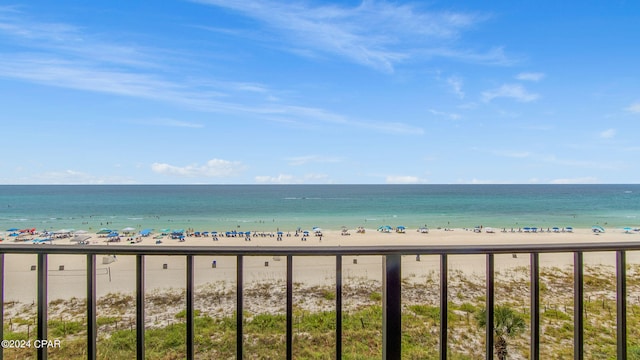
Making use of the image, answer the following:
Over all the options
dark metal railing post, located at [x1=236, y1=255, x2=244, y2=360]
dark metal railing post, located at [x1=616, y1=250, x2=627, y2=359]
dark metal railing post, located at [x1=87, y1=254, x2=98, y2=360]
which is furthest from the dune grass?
dark metal railing post, located at [x1=236, y1=255, x2=244, y2=360]

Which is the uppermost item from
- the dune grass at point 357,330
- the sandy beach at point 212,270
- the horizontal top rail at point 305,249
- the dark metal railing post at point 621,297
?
the horizontal top rail at point 305,249

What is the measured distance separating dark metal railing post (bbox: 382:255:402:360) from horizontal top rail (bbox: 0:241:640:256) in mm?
61

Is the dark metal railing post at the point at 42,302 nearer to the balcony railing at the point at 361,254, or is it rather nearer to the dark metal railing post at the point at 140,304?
the balcony railing at the point at 361,254

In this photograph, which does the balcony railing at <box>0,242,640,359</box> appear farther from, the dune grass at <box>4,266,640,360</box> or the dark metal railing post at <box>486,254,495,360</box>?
the dune grass at <box>4,266,640,360</box>

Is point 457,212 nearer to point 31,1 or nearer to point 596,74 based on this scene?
point 596,74

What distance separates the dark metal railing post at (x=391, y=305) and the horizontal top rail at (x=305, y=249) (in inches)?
2.4

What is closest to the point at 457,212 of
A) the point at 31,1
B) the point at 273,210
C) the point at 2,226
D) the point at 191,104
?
the point at 273,210

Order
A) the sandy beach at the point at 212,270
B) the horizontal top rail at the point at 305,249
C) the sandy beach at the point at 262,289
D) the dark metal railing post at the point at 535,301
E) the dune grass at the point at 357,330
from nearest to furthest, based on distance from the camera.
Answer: the horizontal top rail at the point at 305,249 < the dark metal railing post at the point at 535,301 < the dune grass at the point at 357,330 < the sandy beach at the point at 262,289 < the sandy beach at the point at 212,270

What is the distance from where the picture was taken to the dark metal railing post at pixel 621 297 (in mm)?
1275

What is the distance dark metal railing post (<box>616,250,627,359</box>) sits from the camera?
50.2 inches

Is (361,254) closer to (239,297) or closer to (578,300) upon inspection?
(239,297)

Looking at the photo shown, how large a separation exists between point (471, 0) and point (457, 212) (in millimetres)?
25805

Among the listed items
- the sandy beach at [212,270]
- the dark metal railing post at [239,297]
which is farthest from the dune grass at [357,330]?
the dark metal railing post at [239,297]

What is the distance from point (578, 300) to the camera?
49.4 inches
